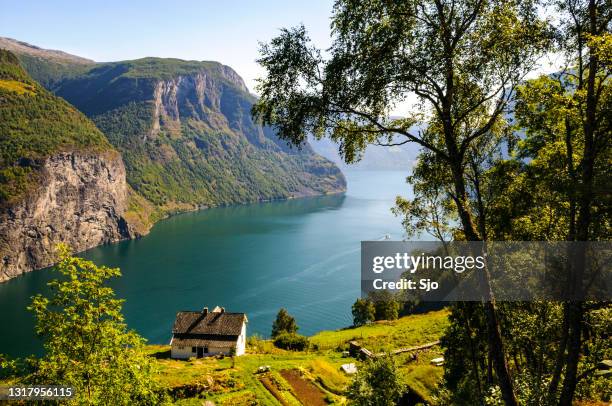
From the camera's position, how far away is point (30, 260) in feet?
510

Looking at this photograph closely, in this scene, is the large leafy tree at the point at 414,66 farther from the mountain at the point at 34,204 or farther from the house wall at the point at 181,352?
the mountain at the point at 34,204

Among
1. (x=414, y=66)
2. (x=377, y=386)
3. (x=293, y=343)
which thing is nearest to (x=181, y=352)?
(x=293, y=343)

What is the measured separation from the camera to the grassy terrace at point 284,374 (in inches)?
1454

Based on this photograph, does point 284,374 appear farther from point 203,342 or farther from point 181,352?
point 181,352

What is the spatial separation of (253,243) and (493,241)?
540 ft

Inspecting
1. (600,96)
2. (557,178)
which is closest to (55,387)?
(557,178)

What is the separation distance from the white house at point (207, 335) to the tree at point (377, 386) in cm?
3095

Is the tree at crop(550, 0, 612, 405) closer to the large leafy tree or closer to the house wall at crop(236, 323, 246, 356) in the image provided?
the large leafy tree

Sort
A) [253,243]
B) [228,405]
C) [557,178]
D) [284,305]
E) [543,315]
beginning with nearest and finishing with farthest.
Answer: [557,178]
[543,315]
[228,405]
[284,305]
[253,243]

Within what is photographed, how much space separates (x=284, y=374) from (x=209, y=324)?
17.9 meters

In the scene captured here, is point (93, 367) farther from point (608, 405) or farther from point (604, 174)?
point (608, 405)

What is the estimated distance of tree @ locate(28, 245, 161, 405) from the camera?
12086 mm

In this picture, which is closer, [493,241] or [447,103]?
[447,103]

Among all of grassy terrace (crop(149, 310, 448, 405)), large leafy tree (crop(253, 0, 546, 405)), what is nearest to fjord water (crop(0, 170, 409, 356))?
grassy terrace (crop(149, 310, 448, 405))
